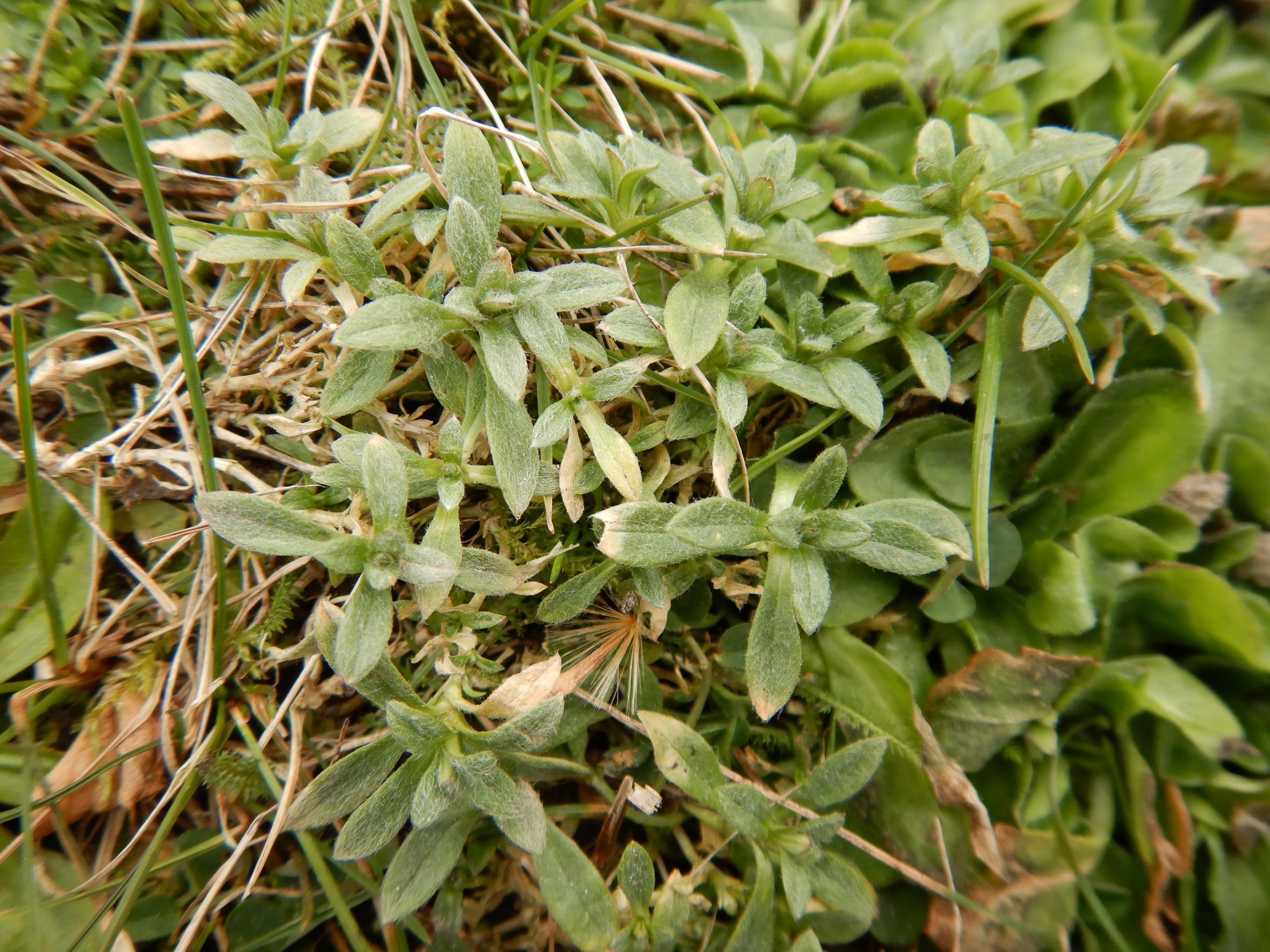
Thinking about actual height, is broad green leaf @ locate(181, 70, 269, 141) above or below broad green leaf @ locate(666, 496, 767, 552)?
above

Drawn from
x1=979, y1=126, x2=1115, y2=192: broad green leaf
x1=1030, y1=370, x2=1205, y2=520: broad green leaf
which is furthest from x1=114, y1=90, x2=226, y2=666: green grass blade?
x1=1030, y1=370, x2=1205, y2=520: broad green leaf

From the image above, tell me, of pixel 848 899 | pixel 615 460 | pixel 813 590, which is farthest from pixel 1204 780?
pixel 615 460

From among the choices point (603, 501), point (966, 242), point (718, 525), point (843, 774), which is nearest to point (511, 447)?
point (603, 501)

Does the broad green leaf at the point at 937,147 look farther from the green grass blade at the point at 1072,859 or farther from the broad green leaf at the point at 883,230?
the green grass blade at the point at 1072,859

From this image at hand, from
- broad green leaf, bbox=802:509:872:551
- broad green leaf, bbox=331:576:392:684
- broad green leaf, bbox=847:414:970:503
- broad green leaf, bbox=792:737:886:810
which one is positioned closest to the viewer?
broad green leaf, bbox=331:576:392:684

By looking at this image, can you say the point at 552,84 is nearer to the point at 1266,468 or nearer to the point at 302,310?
the point at 302,310

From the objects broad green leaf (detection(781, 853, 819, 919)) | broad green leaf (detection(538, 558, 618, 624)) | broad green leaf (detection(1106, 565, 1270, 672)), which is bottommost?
broad green leaf (detection(781, 853, 819, 919))

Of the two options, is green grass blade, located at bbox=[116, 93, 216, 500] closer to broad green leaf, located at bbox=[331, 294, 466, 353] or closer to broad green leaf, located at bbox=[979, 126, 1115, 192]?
broad green leaf, located at bbox=[331, 294, 466, 353]
